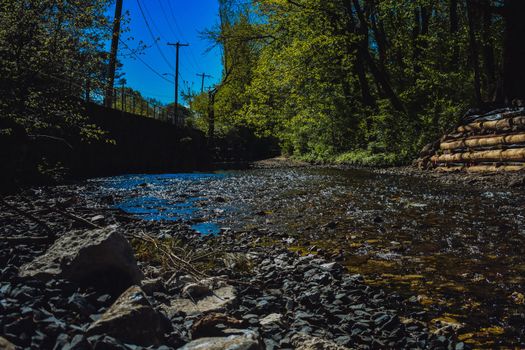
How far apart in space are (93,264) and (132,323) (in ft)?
3.66

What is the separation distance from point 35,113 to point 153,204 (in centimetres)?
354

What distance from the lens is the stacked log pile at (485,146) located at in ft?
42.6

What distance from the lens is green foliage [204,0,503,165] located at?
784 inches

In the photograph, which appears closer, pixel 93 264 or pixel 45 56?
pixel 93 264

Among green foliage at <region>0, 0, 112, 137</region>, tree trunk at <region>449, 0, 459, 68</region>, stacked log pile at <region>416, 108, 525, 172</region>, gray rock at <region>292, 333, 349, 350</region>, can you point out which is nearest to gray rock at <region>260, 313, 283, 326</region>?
gray rock at <region>292, 333, 349, 350</region>

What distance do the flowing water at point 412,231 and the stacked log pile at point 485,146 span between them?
9.15ft

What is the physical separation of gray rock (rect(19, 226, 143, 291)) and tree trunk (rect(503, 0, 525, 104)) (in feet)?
52.4

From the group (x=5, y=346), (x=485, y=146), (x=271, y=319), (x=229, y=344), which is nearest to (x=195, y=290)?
(x=271, y=319)

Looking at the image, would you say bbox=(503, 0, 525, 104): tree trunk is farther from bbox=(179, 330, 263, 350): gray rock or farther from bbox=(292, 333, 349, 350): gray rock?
bbox=(179, 330, 263, 350): gray rock

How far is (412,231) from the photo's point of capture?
21.2ft

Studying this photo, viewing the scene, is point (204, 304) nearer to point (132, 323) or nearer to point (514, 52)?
point (132, 323)

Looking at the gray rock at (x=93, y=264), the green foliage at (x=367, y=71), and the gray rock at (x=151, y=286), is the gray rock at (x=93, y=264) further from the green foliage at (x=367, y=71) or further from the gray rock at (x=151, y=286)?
the green foliage at (x=367, y=71)

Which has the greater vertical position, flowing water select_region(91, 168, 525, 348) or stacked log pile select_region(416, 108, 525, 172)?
stacked log pile select_region(416, 108, 525, 172)

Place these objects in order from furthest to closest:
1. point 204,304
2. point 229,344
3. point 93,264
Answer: point 204,304
point 93,264
point 229,344
